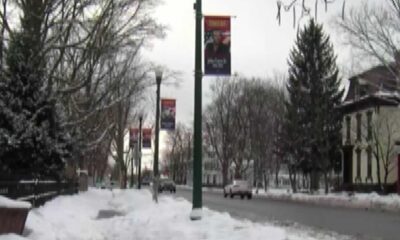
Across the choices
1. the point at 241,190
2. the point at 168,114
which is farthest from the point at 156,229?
the point at 241,190

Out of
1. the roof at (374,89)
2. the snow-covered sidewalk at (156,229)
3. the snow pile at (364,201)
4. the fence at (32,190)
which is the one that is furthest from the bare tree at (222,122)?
the snow-covered sidewalk at (156,229)

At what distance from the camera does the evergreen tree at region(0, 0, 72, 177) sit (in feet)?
79.9

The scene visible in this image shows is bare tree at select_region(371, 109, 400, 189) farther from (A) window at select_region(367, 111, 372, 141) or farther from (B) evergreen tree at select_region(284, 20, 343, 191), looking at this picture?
(B) evergreen tree at select_region(284, 20, 343, 191)

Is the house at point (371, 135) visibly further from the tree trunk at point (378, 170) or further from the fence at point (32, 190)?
the fence at point (32, 190)

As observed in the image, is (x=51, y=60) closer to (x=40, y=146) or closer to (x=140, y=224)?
(x=40, y=146)

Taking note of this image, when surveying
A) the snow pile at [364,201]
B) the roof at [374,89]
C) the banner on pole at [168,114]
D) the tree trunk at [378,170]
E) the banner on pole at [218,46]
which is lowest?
the snow pile at [364,201]

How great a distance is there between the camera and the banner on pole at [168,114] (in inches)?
1235

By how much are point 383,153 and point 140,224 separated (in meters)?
43.0

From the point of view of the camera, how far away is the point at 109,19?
38531mm

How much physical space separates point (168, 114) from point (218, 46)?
1303cm

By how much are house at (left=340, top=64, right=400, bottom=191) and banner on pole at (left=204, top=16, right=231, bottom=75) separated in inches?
1354

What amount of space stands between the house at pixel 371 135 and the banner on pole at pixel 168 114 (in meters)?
23.6

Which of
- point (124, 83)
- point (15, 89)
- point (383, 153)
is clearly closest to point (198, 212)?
point (15, 89)

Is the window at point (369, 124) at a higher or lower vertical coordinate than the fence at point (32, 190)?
higher
